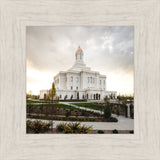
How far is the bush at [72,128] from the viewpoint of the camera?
2.37 metres

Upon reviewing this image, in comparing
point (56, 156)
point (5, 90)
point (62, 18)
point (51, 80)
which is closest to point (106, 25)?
point (62, 18)

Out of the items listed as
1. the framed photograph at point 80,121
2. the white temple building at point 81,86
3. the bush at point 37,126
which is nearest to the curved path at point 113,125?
the framed photograph at point 80,121

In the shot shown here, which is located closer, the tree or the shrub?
the shrub

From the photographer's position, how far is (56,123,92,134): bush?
7.78ft

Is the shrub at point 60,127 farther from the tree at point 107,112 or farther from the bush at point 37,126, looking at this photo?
the tree at point 107,112

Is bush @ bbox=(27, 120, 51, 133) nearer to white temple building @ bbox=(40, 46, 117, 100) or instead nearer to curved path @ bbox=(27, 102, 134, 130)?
curved path @ bbox=(27, 102, 134, 130)

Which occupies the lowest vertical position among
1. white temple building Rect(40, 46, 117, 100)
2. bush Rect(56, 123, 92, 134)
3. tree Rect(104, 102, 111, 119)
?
bush Rect(56, 123, 92, 134)

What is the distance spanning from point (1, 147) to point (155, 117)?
3879 mm

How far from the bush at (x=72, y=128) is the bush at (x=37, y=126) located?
0.32m

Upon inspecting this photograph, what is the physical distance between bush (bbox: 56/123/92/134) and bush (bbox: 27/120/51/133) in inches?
12.6

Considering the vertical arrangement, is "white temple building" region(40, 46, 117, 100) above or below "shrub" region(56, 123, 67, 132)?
above

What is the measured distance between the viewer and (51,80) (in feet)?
9.93

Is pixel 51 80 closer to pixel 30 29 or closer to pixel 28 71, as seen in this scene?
pixel 28 71

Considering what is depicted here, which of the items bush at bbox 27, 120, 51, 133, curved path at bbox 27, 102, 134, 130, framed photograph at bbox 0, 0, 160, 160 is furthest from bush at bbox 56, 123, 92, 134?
bush at bbox 27, 120, 51, 133
